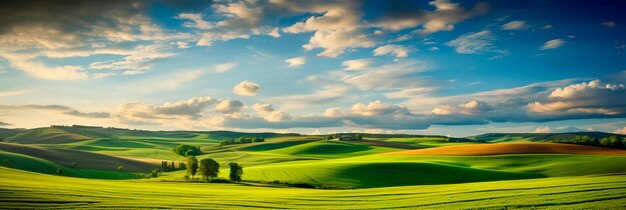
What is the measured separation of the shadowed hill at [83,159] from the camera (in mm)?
104662

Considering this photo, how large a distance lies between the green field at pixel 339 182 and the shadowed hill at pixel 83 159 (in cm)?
27

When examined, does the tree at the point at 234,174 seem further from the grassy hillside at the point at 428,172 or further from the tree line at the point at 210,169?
the grassy hillside at the point at 428,172

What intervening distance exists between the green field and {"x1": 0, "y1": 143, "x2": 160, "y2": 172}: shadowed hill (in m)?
0.27

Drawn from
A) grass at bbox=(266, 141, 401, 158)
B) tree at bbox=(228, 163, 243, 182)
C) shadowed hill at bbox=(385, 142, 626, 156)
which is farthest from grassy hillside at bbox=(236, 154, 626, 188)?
grass at bbox=(266, 141, 401, 158)

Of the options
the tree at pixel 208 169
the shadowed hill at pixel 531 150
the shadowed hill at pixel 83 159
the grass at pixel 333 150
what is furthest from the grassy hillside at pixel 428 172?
the grass at pixel 333 150

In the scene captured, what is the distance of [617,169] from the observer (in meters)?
61.2

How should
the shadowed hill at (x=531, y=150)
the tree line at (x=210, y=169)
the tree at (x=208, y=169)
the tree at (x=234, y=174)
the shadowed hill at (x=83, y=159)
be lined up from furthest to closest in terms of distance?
the shadowed hill at (x=83, y=159) < the shadowed hill at (x=531, y=150) < the tree at (x=208, y=169) < the tree line at (x=210, y=169) < the tree at (x=234, y=174)

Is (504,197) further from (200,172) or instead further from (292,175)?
(200,172)

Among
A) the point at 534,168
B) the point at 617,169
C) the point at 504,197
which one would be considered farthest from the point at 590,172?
the point at 504,197

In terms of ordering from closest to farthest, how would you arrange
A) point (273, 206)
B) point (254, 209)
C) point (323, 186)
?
Answer: point (254, 209)
point (273, 206)
point (323, 186)

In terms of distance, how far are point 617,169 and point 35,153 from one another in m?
120

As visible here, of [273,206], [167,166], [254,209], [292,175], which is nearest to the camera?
[254,209]

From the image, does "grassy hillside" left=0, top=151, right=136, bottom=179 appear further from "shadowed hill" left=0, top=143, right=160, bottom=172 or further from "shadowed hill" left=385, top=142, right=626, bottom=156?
"shadowed hill" left=385, top=142, right=626, bottom=156

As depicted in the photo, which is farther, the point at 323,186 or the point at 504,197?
the point at 323,186
